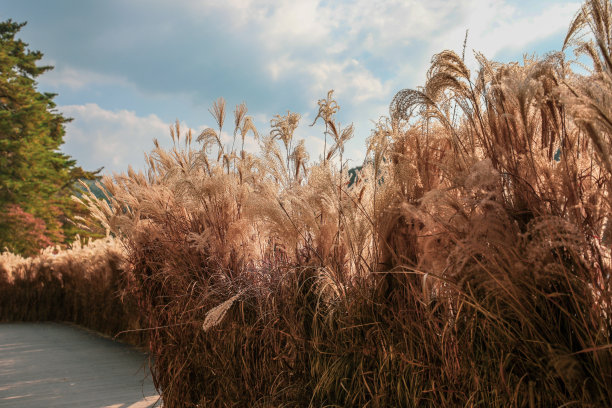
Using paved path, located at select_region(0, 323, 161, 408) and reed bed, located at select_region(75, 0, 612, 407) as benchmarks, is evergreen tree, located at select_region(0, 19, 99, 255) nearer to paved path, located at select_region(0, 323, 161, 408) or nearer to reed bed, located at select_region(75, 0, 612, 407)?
paved path, located at select_region(0, 323, 161, 408)

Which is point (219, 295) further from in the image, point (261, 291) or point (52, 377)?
point (52, 377)

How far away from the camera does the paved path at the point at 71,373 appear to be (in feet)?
17.2

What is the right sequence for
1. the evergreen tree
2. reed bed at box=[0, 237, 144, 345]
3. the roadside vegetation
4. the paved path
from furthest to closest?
the evergreen tree
reed bed at box=[0, 237, 144, 345]
the paved path
the roadside vegetation

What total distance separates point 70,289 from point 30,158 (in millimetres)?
21534

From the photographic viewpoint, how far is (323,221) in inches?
114

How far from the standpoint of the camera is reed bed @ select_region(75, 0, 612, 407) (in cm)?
148

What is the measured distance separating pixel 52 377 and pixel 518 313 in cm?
680

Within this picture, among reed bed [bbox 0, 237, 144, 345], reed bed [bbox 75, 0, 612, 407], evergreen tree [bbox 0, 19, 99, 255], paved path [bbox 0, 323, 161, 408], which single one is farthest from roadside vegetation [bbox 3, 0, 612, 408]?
evergreen tree [bbox 0, 19, 99, 255]

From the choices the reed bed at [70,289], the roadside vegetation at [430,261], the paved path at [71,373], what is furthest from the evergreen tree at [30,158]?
the roadside vegetation at [430,261]

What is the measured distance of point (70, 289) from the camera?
1289 centimetres

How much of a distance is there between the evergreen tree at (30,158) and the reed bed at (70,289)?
13.6 metres

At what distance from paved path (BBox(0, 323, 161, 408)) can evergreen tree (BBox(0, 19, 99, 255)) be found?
18915 mm

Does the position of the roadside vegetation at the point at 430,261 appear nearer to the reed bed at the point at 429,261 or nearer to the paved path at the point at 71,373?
the reed bed at the point at 429,261

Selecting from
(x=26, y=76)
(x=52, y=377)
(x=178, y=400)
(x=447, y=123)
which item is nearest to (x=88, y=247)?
(x=52, y=377)
